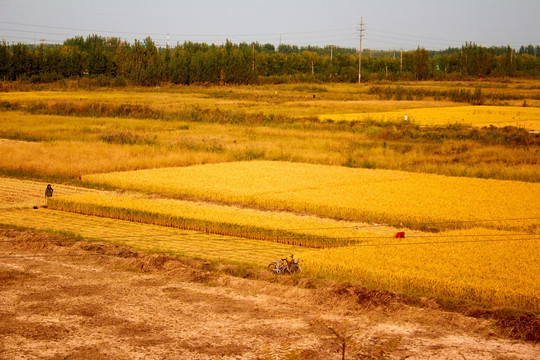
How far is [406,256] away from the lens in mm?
11711

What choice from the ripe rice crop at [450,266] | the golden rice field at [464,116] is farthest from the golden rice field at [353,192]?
the golden rice field at [464,116]

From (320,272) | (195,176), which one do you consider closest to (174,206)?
(195,176)

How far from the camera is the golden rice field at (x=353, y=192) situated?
50.1 feet

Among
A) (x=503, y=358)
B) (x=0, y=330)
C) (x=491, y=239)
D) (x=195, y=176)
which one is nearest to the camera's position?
(x=503, y=358)

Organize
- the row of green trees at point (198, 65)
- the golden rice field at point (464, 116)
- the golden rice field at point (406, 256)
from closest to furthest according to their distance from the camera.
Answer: the golden rice field at point (406, 256)
the golden rice field at point (464, 116)
the row of green trees at point (198, 65)

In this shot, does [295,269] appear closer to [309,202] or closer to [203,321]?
[203,321]

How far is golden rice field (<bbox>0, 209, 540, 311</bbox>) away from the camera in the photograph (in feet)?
32.7

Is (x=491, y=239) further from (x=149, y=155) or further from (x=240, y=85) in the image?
(x=240, y=85)

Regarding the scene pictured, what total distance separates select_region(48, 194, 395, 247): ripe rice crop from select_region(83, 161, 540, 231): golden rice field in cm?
58

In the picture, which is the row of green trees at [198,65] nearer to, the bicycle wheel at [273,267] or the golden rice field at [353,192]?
the golden rice field at [353,192]

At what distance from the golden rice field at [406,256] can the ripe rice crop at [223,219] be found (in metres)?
0.28

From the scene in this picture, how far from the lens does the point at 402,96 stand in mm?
61531

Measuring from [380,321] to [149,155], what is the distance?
18930mm

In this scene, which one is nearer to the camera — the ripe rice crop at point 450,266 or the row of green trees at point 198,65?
the ripe rice crop at point 450,266
